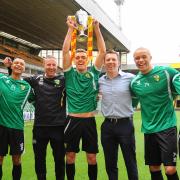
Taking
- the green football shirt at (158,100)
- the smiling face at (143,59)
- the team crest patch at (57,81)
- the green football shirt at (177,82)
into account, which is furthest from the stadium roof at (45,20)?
the green football shirt at (177,82)

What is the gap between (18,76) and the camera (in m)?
5.47

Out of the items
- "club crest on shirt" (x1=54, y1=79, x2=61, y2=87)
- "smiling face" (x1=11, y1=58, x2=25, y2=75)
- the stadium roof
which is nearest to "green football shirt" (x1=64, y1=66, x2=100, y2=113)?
"club crest on shirt" (x1=54, y1=79, x2=61, y2=87)

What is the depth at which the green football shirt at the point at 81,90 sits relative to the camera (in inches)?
200

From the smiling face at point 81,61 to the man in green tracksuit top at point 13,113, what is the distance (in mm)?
866

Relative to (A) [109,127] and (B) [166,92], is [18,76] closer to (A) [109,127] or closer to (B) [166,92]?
(A) [109,127]

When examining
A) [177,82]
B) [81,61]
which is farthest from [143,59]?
[81,61]

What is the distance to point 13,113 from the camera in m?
5.25

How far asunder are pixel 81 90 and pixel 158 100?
1.20 metres

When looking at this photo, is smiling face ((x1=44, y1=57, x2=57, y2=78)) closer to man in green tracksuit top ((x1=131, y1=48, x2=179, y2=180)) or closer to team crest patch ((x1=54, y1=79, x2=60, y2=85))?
team crest patch ((x1=54, y1=79, x2=60, y2=85))

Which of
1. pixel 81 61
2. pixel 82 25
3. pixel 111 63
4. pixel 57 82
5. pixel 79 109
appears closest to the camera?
pixel 111 63

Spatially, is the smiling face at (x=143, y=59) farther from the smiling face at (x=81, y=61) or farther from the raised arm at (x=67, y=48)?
the raised arm at (x=67, y=48)

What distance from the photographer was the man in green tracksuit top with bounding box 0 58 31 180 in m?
5.25

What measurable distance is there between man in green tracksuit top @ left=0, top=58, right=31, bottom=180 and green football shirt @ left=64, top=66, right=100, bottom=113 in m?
0.71

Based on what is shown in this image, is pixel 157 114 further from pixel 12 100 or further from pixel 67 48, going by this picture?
pixel 12 100
